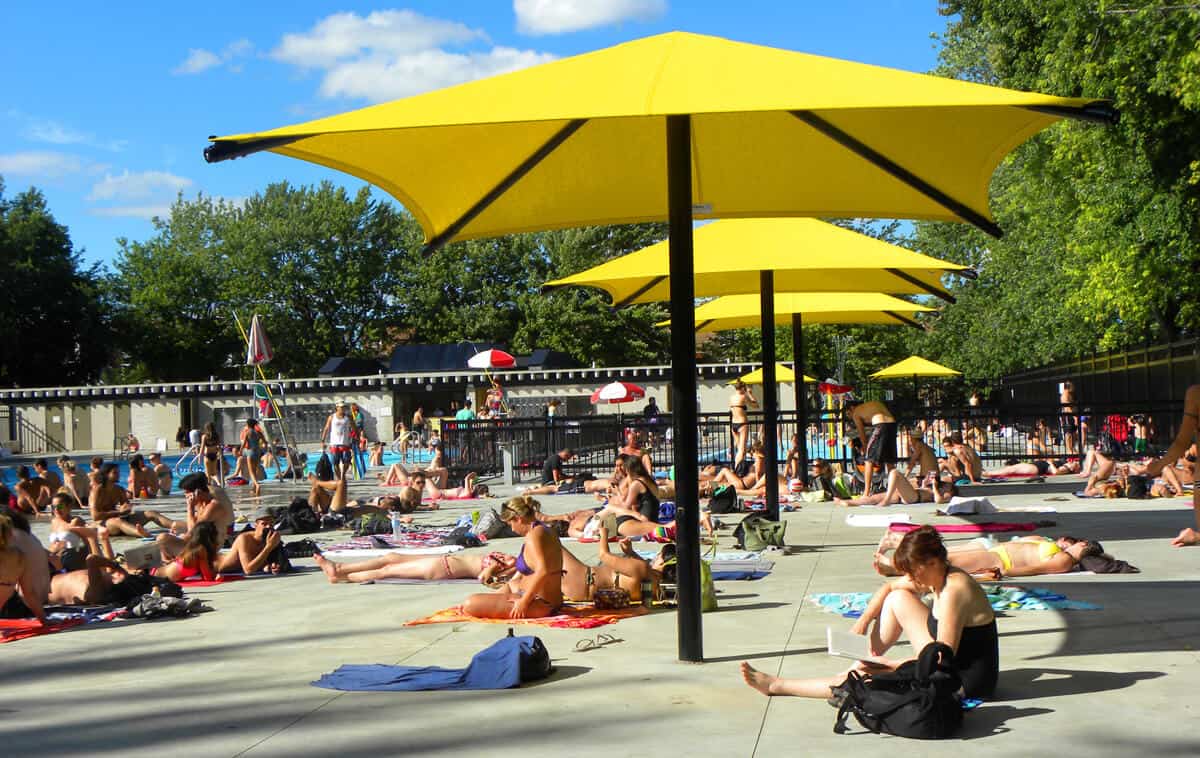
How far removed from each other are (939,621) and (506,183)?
14.2ft

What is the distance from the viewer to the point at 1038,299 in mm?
34250

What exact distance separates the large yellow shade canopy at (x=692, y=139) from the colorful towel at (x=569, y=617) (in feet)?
9.39

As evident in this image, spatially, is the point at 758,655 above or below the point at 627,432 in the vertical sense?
below

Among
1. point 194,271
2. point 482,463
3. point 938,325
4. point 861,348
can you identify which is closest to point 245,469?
point 482,463

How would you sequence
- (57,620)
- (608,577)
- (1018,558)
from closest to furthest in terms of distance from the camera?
(608,577) → (57,620) → (1018,558)

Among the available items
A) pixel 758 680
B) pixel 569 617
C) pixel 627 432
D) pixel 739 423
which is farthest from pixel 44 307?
pixel 758 680

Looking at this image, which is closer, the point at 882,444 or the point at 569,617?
the point at 569,617

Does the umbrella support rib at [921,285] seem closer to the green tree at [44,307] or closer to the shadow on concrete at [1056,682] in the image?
the shadow on concrete at [1056,682]

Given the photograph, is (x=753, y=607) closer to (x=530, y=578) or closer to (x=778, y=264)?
(x=530, y=578)

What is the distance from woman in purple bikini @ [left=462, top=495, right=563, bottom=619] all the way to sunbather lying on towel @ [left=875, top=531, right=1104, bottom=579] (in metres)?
2.95

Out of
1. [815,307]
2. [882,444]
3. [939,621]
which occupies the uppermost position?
[815,307]

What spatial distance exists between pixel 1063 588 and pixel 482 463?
51.3ft

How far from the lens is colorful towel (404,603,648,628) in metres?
8.29

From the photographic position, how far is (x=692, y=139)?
8539 mm
